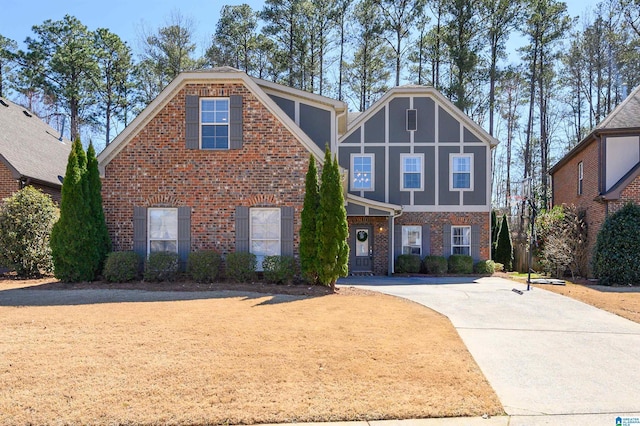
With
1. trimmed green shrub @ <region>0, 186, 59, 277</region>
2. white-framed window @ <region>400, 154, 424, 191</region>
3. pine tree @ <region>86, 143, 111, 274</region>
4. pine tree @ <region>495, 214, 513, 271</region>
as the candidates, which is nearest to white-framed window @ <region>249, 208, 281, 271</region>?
pine tree @ <region>86, 143, 111, 274</region>

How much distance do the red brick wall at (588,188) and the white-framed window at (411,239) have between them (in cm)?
632

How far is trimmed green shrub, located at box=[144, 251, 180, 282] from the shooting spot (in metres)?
12.2

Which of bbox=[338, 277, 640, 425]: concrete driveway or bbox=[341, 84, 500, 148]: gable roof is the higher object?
bbox=[341, 84, 500, 148]: gable roof

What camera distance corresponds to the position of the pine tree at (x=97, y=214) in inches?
482

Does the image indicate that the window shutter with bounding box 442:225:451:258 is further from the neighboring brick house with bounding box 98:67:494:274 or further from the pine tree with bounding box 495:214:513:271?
the neighboring brick house with bounding box 98:67:494:274

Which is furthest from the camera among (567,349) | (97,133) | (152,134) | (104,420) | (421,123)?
(97,133)

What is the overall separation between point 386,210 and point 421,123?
4.77 meters

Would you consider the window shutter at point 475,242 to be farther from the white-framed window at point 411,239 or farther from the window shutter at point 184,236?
the window shutter at point 184,236

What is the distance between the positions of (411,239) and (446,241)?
146cm

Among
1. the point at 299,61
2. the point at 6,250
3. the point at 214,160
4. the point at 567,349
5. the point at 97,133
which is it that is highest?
the point at 299,61

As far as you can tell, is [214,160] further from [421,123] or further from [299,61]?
[299,61]

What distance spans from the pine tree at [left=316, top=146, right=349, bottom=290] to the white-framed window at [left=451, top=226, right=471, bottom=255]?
29.6 ft

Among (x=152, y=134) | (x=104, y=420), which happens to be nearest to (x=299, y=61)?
(x=152, y=134)

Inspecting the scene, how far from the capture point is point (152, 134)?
42.3ft
